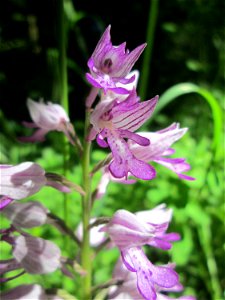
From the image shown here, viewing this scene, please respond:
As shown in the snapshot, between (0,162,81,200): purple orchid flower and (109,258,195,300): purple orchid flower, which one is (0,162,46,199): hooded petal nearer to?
(0,162,81,200): purple orchid flower

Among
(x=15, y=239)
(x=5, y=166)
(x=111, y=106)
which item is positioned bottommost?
(x=15, y=239)

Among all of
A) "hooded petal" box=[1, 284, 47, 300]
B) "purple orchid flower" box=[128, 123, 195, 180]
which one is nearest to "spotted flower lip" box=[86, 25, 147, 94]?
"purple orchid flower" box=[128, 123, 195, 180]

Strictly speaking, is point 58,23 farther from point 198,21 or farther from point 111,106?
point 198,21

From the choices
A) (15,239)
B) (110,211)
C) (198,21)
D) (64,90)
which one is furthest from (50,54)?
(15,239)

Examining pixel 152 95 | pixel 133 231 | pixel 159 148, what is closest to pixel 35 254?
pixel 133 231

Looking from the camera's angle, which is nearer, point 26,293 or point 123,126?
point 123,126

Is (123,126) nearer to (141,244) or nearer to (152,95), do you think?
(141,244)
